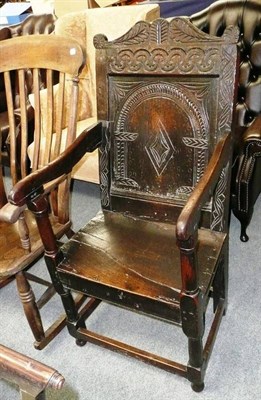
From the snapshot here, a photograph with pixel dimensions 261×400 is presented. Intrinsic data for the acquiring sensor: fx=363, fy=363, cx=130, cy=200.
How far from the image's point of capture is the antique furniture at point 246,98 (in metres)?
1.83

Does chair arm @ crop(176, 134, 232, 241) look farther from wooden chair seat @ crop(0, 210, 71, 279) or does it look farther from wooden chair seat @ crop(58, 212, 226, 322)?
wooden chair seat @ crop(0, 210, 71, 279)

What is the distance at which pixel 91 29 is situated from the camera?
222 centimetres

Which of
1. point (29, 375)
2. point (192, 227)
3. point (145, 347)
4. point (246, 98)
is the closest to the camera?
point (29, 375)

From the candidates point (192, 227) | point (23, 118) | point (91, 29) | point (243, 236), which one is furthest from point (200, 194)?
point (91, 29)

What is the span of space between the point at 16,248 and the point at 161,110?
0.75 metres

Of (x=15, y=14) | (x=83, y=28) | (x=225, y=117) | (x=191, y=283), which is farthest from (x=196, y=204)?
(x=15, y=14)

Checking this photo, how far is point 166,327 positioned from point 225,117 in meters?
0.92

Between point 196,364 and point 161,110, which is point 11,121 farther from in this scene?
point 196,364

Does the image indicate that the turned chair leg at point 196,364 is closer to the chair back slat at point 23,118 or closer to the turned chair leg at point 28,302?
the turned chair leg at point 28,302

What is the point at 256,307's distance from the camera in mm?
1629

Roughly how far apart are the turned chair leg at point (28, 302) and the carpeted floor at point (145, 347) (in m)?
0.14

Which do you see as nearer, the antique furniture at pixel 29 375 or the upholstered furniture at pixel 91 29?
the antique furniture at pixel 29 375

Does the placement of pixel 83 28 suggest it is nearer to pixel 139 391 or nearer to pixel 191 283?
pixel 191 283

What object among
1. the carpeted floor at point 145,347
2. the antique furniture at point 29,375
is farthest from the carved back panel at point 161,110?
the antique furniture at point 29,375
